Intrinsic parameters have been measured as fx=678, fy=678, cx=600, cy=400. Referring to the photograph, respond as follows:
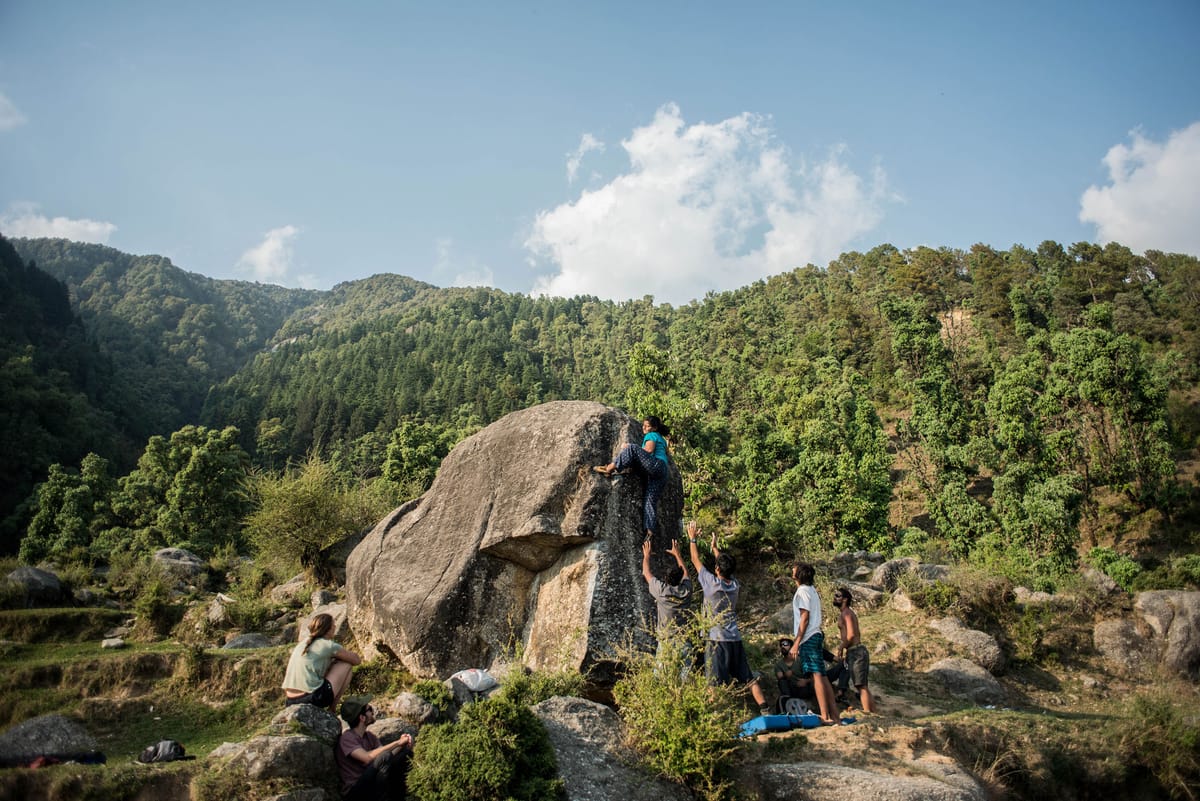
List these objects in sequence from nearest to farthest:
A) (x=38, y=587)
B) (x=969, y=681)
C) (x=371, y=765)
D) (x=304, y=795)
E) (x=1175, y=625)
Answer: (x=304, y=795) < (x=371, y=765) < (x=969, y=681) < (x=1175, y=625) < (x=38, y=587)

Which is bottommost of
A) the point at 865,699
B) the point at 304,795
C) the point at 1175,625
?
the point at 1175,625

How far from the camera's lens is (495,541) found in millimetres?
13000

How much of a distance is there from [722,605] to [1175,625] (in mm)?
16312

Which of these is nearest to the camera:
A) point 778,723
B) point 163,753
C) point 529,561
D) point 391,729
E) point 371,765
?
point 371,765

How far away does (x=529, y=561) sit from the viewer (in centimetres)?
1315

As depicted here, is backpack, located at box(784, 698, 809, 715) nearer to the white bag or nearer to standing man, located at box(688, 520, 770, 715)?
standing man, located at box(688, 520, 770, 715)

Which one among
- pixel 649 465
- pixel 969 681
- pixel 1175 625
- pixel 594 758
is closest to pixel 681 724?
Answer: pixel 594 758

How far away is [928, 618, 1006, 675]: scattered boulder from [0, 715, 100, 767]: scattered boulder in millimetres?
17430

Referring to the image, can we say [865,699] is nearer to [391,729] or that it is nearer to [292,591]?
[391,729]

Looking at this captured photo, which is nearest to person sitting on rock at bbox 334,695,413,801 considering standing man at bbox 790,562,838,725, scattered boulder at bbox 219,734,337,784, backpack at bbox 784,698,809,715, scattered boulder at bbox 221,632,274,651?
scattered boulder at bbox 219,734,337,784

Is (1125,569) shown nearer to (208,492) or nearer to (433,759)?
(433,759)

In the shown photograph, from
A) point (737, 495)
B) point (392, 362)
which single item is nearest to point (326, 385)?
point (392, 362)

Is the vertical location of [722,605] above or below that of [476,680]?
above

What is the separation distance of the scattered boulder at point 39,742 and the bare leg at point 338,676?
135 inches
